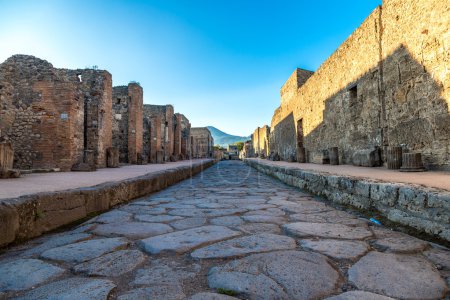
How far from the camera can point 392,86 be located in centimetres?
602

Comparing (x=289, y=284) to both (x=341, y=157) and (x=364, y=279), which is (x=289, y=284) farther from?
(x=341, y=157)

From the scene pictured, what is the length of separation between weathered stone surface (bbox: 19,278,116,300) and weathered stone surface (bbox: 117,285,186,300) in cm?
11

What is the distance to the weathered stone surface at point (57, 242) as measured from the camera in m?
1.77

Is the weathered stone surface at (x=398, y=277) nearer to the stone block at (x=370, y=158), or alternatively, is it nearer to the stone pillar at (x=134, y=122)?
the stone block at (x=370, y=158)

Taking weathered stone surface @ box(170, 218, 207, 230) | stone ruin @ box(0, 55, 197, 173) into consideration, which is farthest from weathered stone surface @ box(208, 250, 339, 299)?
stone ruin @ box(0, 55, 197, 173)

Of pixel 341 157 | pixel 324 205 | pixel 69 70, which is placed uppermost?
pixel 69 70

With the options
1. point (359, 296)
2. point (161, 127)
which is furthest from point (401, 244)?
point (161, 127)

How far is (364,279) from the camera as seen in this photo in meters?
1.27

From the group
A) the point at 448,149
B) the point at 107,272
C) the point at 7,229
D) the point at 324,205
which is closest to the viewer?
the point at 107,272

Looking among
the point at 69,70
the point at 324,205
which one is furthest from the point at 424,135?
the point at 69,70

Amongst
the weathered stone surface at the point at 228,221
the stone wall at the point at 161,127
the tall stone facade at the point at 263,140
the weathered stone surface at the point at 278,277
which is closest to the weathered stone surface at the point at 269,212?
the weathered stone surface at the point at 228,221

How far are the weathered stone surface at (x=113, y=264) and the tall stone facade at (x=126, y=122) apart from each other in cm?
1155

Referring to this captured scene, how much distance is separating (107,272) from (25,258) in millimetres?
662

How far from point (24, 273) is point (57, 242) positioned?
60cm
